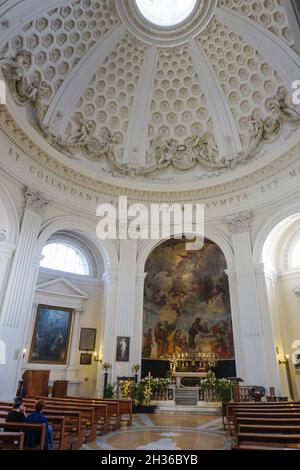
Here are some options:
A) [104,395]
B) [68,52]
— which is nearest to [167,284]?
[104,395]

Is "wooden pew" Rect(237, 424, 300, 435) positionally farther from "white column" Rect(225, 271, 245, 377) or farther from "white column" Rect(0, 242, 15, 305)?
"white column" Rect(0, 242, 15, 305)

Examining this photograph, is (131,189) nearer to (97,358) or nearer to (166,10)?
(97,358)

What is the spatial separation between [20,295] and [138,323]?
6019 millimetres

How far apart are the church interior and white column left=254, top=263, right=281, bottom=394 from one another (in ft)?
0.20

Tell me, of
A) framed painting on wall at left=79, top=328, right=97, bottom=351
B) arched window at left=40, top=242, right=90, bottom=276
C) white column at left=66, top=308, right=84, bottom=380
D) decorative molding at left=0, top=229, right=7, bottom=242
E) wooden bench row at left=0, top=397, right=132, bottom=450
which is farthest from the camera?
arched window at left=40, top=242, right=90, bottom=276

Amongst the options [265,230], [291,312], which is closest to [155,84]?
[265,230]

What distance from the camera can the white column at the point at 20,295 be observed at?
1198 cm

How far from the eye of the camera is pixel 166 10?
60.7 ft

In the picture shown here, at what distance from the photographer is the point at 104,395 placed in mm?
13422

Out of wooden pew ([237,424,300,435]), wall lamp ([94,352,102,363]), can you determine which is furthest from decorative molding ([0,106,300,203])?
wooden pew ([237,424,300,435])

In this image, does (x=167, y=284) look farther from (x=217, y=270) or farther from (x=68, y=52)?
(x=68, y=52)

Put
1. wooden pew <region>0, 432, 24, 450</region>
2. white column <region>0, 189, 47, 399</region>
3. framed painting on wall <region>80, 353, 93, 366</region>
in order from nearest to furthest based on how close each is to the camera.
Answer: wooden pew <region>0, 432, 24, 450</region>
white column <region>0, 189, 47, 399</region>
framed painting on wall <region>80, 353, 93, 366</region>

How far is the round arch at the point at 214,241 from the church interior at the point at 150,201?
0.27 ft

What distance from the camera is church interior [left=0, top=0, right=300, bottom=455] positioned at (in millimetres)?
13891
